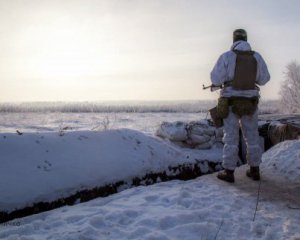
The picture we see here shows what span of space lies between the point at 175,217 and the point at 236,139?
235 centimetres

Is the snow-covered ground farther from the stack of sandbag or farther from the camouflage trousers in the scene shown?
the stack of sandbag

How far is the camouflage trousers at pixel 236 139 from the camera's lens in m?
5.16

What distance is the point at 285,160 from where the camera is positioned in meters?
5.80

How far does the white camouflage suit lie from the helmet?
0.15 meters

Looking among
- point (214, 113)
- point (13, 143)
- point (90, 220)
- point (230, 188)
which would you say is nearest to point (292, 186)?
point (230, 188)

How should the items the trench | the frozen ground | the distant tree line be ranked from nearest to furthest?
the trench → the frozen ground → the distant tree line

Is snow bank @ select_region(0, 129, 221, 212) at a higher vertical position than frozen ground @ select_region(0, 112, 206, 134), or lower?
higher

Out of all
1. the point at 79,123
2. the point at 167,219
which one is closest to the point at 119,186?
the point at 167,219

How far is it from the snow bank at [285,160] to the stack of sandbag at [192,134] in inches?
47.5

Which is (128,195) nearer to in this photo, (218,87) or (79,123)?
(218,87)

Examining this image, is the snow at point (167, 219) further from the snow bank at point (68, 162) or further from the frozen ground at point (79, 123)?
the frozen ground at point (79, 123)

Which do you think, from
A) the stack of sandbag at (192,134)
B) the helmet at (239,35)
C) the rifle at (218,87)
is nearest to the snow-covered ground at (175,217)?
the rifle at (218,87)

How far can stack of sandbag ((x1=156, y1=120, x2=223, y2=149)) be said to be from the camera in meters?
6.95

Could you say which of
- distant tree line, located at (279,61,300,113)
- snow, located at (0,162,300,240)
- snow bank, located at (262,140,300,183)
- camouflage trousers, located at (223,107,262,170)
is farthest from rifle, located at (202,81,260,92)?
distant tree line, located at (279,61,300,113)
